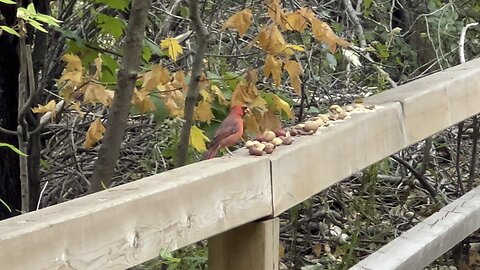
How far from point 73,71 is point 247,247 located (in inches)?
48.0

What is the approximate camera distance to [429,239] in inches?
86.0

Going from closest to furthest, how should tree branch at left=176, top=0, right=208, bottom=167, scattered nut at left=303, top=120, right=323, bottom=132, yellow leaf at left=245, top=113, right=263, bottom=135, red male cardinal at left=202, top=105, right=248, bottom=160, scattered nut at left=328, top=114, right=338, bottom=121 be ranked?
1. scattered nut at left=303, top=120, right=323, bottom=132
2. scattered nut at left=328, top=114, right=338, bottom=121
3. red male cardinal at left=202, top=105, right=248, bottom=160
4. tree branch at left=176, top=0, right=208, bottom=167
5. yellow leaf at left=245, top=113, right=263, bottom=135

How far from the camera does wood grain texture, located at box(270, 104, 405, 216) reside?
1643 mm

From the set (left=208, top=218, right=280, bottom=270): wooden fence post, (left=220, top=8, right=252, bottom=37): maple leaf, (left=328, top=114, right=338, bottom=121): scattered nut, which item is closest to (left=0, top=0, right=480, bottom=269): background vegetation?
(left=220, top=8, right=252, bottom=37): maple leaf

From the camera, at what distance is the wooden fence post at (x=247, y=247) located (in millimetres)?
1579

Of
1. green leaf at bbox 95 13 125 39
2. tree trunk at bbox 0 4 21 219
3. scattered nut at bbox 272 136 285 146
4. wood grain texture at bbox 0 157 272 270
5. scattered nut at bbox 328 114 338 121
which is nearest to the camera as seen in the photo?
wood grain texture at bbox 0 157 272 270

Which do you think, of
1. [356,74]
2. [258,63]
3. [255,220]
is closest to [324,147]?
[255,220]

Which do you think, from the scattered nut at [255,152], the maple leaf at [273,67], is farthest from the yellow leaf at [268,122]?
the scattered nut at [255,152]

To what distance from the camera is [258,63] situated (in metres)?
3.79

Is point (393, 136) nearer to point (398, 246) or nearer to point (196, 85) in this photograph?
point (398, 246)

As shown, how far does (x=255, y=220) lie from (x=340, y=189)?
99.1 inches

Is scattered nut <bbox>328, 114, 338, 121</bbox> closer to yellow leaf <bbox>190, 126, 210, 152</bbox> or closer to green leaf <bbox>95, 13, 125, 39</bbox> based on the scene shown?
yellow leaf <bbox>190, 126, 210, 152</bbox>

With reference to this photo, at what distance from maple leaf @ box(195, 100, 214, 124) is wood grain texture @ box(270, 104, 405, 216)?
781mm

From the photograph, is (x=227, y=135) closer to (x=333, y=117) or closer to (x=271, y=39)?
(x=333, y=117)
